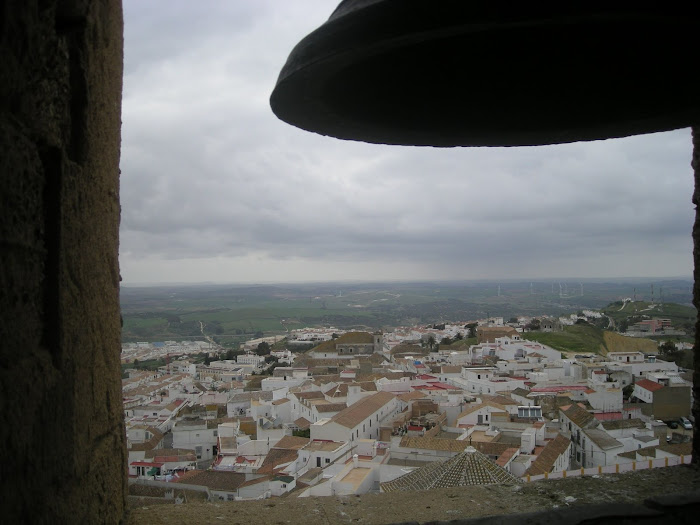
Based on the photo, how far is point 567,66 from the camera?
Result: 145cm

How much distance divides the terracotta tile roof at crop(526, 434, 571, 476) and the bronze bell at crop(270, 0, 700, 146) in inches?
443

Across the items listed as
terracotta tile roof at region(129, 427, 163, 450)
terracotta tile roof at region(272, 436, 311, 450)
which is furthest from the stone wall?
terracotta tile roof at region(129, 427, 163, 450)

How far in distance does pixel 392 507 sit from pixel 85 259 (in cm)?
123

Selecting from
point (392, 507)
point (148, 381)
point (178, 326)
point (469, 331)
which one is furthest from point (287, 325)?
point (392, 507)

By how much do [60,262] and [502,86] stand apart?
1137 millimetres

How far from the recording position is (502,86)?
4.97ft

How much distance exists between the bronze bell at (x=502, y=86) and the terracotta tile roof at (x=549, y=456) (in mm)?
11244

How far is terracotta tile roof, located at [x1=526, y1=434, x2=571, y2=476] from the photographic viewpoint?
12.5 m

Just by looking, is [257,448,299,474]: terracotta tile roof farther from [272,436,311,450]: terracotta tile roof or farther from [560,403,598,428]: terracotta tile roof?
[560,403,598,428]: terracotta tile roof

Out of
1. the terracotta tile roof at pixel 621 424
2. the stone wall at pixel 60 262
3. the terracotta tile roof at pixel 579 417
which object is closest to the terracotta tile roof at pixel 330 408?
the terracotta tile roof at pixel 579 417

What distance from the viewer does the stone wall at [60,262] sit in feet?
2.88

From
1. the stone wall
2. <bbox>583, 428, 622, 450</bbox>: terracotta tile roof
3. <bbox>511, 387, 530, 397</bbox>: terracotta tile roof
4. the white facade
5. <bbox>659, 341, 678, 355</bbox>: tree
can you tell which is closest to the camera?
the stone wall

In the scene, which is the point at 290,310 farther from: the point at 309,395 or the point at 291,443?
the point at 291,443

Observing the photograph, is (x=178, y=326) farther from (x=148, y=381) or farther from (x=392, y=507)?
(x=392, y=507)
